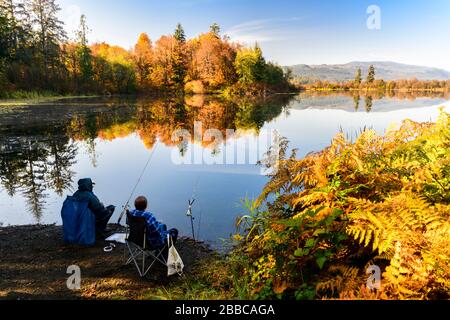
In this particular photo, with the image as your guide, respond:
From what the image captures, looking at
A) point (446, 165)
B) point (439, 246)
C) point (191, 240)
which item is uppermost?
point (446, 165)

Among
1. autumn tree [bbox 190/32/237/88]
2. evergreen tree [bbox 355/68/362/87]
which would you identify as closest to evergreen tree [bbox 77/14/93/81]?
autumn tree [bbox 190/32/237/88]

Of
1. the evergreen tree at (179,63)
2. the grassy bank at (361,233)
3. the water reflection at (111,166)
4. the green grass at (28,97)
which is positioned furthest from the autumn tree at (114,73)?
the grassy bank at (361,233)

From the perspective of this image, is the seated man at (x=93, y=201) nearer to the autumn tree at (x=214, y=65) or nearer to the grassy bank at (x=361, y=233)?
the grassy bank at (x=361, y=233)

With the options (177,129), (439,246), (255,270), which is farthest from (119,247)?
(177,129)

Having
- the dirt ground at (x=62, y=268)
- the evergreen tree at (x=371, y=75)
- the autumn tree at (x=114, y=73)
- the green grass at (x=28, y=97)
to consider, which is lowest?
the dirt ground at (x=62, y=268)

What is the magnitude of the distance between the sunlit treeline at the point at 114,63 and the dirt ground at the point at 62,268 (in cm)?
4358

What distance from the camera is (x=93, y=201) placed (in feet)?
21.4

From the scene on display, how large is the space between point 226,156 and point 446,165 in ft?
34.5

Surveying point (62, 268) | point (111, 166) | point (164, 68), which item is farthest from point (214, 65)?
point (62, 268)

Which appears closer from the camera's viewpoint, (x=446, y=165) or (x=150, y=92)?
(x=446, y=165)

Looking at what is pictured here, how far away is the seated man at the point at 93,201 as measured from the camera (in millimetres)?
6355

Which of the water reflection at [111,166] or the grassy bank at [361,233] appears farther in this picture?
the water reflection at [111,166]
